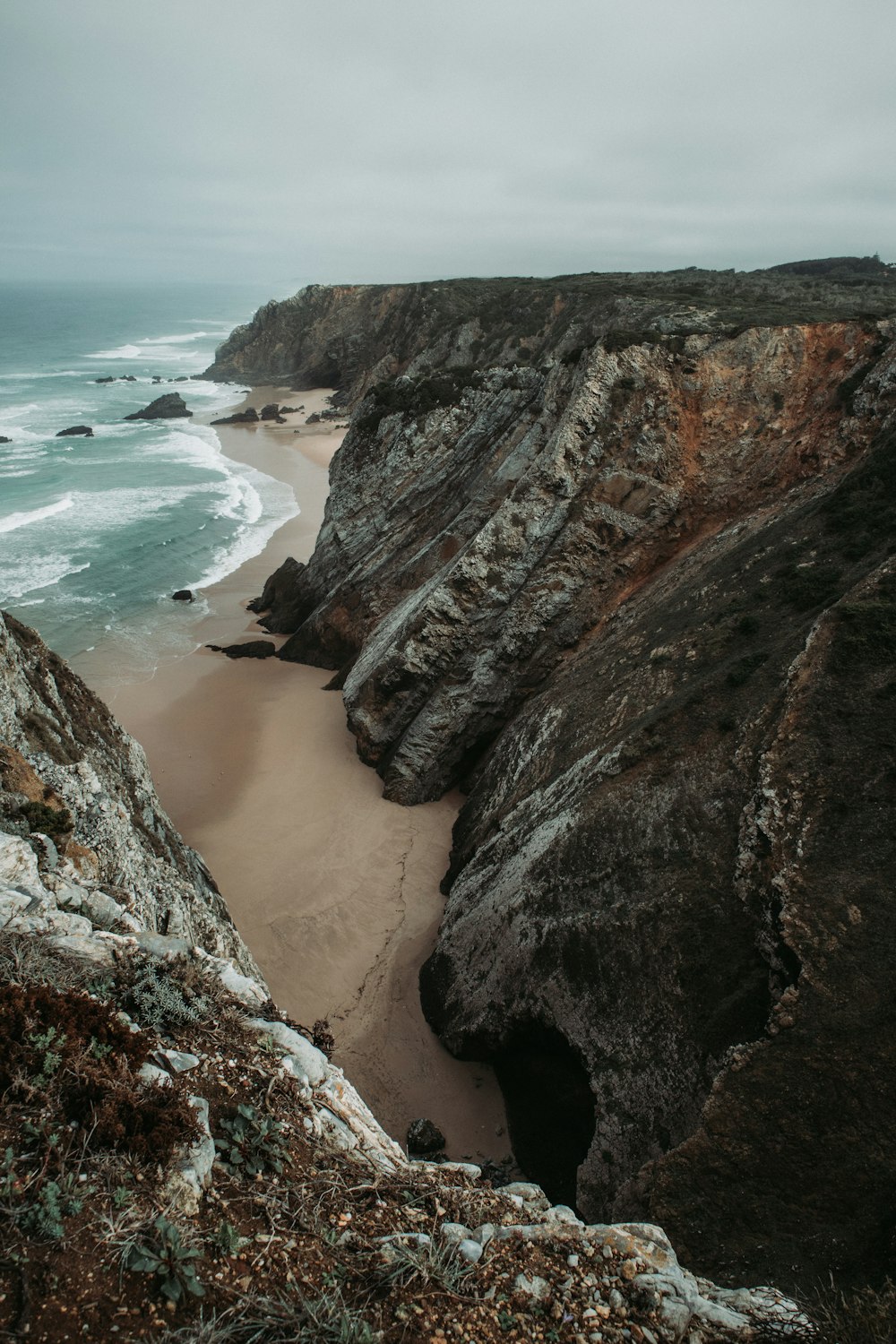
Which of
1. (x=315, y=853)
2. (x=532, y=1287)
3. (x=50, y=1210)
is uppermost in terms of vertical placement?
(x=50, y=1210)

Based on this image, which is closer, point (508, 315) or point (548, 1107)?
point (548, 1107)

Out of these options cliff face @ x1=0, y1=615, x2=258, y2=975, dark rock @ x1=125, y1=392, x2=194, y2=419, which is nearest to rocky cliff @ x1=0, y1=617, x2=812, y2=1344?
cliff face @ x1=0, y1=615, x2=258, y2=975

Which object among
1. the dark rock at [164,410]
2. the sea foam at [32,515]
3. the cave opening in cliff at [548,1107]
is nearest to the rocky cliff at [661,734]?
the cave opening in cliff at [548,1107]

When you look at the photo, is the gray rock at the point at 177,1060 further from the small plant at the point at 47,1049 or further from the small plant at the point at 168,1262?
the small plant at the point at 168,1262

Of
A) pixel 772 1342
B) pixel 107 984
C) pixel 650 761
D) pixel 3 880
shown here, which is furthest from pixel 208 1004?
pixel 650 761

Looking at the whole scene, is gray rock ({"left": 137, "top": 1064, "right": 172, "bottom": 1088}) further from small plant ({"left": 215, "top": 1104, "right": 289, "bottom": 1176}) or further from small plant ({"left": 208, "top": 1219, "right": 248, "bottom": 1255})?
small plant ({"left": 208, "top": 1219, "right": 248, "bottom": 1255})

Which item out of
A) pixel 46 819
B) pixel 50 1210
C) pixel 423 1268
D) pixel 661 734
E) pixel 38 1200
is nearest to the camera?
pixel 50 1210

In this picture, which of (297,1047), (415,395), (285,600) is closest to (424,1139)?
(297,1047)

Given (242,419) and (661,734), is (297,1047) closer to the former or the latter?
(661,734)
